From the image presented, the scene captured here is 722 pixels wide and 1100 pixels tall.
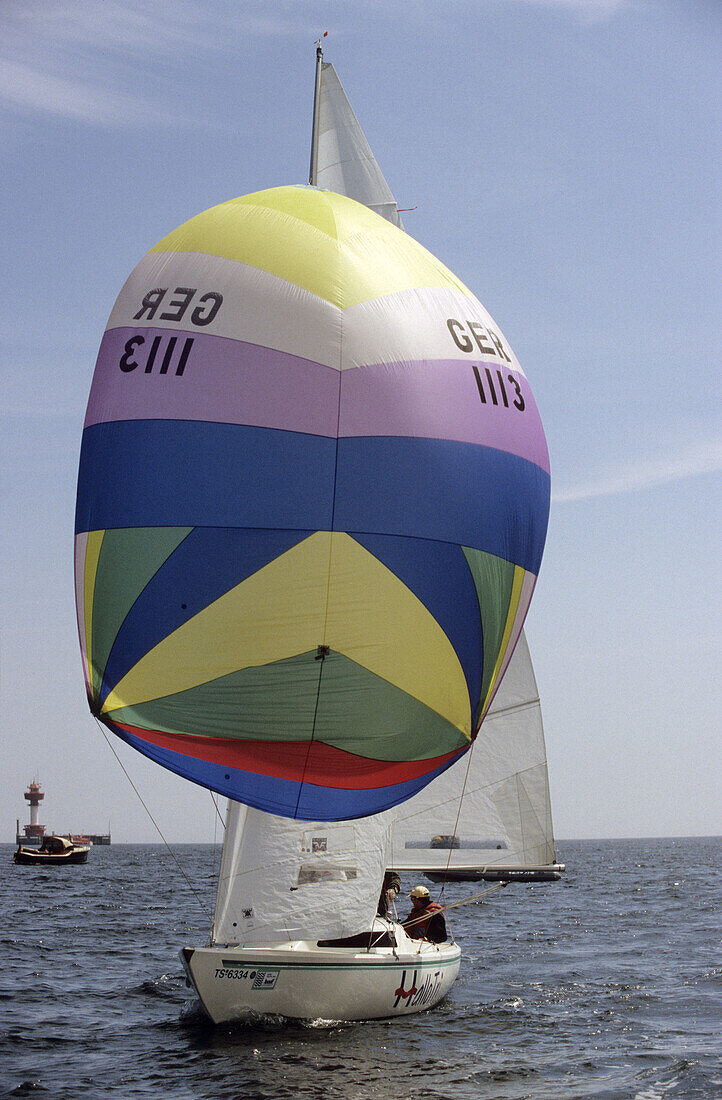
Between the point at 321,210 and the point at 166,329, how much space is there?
248 cm

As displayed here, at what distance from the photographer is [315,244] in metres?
11.9

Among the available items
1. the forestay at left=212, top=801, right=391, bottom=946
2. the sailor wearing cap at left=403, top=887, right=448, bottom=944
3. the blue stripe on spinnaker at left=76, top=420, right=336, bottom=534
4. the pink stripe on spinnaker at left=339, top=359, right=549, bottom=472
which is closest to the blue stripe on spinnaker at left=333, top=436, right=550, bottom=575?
the pink stripe on spinnaker at left=339, top=359, right=549, bottom=472

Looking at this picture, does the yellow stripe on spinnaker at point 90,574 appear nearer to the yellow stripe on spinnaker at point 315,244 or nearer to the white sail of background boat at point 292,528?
the white sail of background boat at point 292,528

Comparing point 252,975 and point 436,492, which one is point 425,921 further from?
point 436,492

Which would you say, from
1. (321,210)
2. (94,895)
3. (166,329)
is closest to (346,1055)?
(166,329)

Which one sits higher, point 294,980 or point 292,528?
point 292,528

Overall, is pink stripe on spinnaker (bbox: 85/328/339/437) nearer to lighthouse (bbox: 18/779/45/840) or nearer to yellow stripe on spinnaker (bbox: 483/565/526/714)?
yellow stripe on spinnaker (bbox: 483/565/526/714)

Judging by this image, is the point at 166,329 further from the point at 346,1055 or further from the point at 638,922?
the point at 638,922

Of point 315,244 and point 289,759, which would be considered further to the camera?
point 315,244

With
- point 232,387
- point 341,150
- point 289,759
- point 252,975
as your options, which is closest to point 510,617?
point 289,759

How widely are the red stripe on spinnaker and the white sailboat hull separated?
2.46 metres

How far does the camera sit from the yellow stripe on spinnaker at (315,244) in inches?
457

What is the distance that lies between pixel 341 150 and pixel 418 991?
12.1 m

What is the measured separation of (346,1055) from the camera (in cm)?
1196
